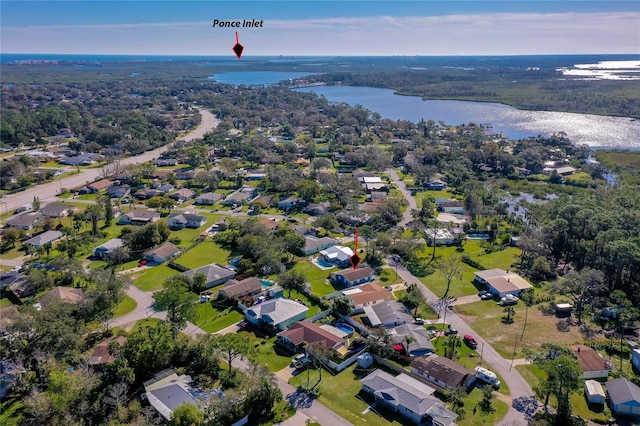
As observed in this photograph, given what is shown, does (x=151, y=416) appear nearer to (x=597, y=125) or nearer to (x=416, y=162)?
(x=416, y=162)

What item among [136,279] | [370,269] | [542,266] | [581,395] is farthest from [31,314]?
[542,266]

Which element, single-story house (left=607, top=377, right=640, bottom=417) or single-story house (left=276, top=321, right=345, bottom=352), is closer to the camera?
single-story house (left=607, top=377, right=640, bottom=417)

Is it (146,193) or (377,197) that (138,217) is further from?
(377,197)

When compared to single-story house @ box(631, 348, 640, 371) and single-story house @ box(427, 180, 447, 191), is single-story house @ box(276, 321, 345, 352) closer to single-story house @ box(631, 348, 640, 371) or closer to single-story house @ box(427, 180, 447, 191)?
single-story house @ box(631, 348, 640, 371)

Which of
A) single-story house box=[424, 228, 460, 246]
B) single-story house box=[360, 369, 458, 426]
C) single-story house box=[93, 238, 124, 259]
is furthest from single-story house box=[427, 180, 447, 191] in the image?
single-story house box=[360, 369, 458, 426]

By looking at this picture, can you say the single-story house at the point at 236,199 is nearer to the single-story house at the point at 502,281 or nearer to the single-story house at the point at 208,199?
the single-story house at the point at 208,199

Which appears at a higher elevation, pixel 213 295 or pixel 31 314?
pixel 31 314
